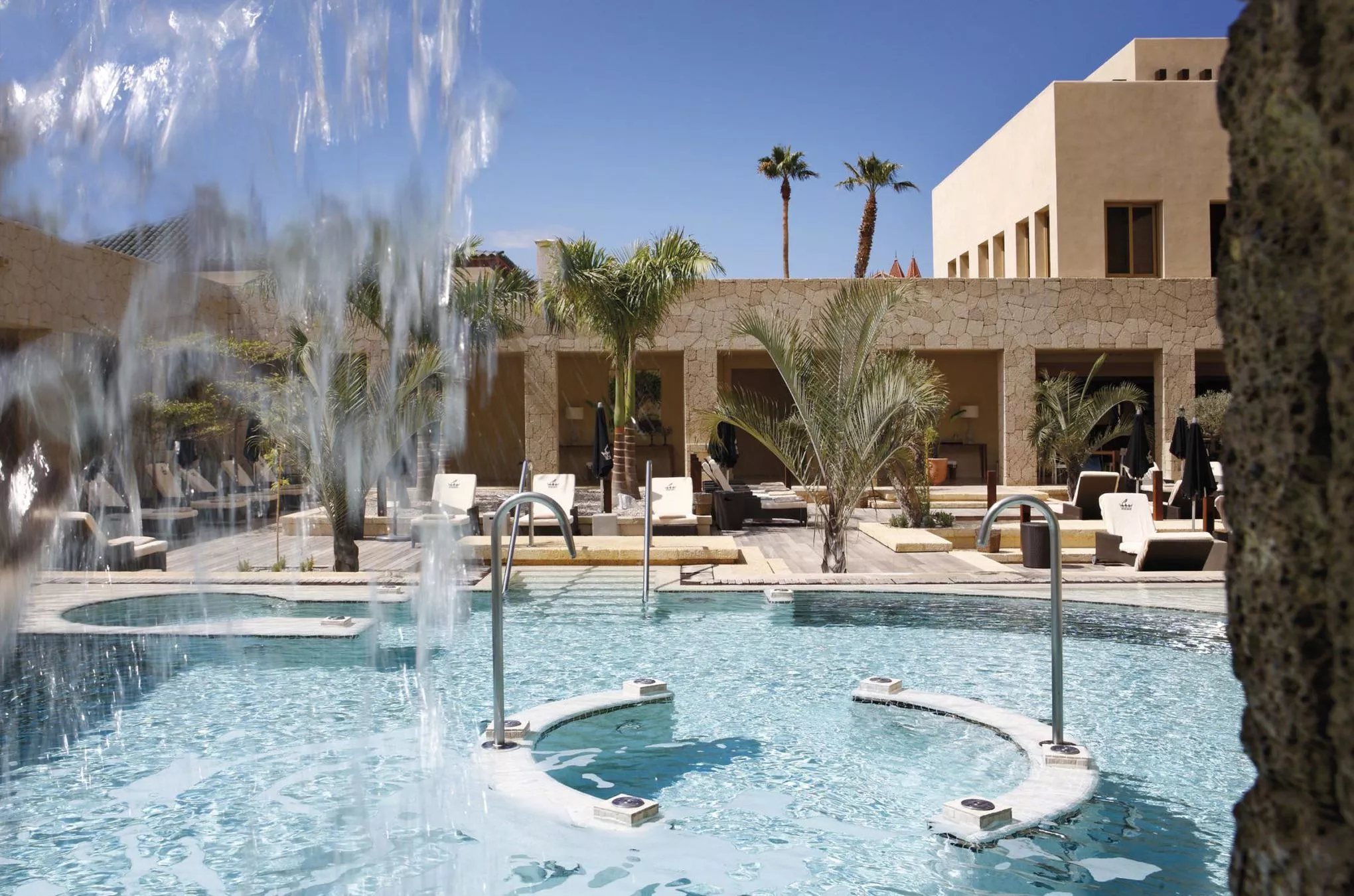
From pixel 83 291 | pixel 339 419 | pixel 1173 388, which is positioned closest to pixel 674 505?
pixel 339 419

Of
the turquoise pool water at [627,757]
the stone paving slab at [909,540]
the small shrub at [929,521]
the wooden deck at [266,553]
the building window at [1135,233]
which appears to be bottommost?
the turquoise pool water at [627,757]

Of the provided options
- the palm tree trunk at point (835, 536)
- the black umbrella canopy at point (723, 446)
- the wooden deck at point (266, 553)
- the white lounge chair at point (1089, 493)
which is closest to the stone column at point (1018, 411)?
the white lounge chair at point (1089, 493)

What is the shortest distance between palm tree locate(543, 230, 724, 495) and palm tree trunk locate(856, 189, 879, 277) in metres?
15.6

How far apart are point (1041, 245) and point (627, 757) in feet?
75.2

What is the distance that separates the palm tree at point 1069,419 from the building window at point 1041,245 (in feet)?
11.7

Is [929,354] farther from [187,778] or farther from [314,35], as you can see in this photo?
[187,778]

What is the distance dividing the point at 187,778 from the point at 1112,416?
23.4 m

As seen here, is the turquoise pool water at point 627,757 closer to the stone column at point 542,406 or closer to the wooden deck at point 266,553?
the wooden deck at point 266,553

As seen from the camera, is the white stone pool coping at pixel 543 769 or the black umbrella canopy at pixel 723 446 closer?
the white stone pool coping at pixel 543 769

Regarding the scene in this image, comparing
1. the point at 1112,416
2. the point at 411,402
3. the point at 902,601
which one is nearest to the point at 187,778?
the point at 902,601

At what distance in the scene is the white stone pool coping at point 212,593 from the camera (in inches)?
320

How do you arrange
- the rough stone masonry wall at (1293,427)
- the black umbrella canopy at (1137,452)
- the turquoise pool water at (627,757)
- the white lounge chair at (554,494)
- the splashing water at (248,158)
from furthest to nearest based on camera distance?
the black umbrella canopy at (1137,452) → the white lounge chair at (554,494) → the splashing water at (248,158) → the turquoise pool water at (627,757) → the rough stone masonry wall at (1293,427)

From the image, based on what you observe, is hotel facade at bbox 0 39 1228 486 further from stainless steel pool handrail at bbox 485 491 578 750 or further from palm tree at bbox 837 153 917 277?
stainless steel pool handrail at bbox 485 491 578 750

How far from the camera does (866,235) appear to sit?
33.3 m
